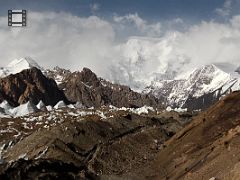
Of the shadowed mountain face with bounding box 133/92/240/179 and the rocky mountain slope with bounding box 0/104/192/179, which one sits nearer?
the shadowed mountain face with bounding box 133/92/240/179

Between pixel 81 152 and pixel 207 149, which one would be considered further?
pixel 81 152

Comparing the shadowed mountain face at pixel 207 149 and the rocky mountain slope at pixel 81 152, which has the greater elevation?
the shadowed mountain face at pixel 207 149

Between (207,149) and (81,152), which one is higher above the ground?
(207,149)

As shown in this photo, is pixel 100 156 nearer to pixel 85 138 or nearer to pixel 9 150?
pixel 85 138

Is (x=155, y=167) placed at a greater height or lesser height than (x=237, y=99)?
lesser

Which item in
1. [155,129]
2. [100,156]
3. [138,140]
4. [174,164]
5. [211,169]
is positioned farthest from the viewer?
[155,129]

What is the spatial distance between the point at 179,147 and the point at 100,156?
53.9 ft

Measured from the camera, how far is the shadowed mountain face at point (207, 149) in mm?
69037

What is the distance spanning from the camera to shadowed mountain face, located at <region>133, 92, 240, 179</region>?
69.0 m

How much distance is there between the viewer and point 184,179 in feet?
237

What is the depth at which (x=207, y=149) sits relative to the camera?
8475 centimetres

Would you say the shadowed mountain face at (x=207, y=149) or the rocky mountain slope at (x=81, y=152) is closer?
the shadowed mountain face at (x=207, y=149)

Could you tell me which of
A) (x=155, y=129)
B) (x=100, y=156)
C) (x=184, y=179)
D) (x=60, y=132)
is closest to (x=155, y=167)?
(x=100, y=156)

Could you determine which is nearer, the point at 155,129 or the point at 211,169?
the point at 211,169
